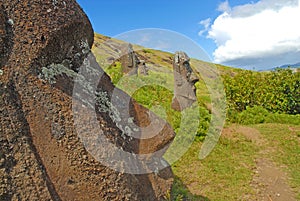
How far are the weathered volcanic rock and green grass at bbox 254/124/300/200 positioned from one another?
5.26 meters

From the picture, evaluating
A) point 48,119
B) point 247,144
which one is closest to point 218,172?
point 247,144

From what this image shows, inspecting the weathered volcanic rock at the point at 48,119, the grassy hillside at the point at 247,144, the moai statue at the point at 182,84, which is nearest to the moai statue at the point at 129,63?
the grassy hillside at the point at 247,144

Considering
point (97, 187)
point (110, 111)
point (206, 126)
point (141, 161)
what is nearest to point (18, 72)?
point (110, 111)

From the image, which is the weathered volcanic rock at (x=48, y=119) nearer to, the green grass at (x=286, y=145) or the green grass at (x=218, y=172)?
the green grass at (x=218, y=172)

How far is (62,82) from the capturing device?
3.08 metres

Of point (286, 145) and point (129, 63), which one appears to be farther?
point (129, 63)

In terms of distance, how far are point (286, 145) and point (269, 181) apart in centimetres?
287

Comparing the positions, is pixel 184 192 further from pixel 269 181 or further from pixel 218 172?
pixel 269 181

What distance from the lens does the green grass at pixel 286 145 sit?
7902mm

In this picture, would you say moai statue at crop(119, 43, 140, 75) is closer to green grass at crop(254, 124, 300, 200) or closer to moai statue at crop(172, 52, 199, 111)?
moai statue at crop(172, 52, 199, 111)

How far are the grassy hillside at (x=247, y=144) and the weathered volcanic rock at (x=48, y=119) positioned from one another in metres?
1.58

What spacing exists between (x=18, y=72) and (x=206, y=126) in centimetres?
865

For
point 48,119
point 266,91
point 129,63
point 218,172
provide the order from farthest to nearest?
point 129,63 < point 266,91 < point 218,172 < point 48,119

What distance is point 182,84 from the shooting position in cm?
1343
